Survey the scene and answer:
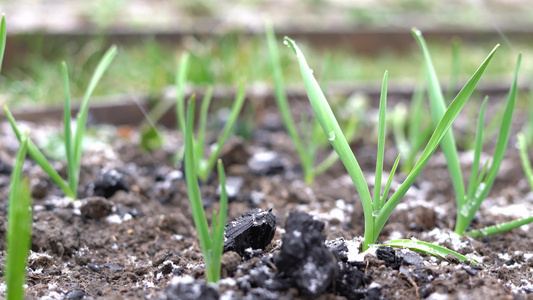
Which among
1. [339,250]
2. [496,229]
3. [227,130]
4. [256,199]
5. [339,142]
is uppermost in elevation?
[227,130]

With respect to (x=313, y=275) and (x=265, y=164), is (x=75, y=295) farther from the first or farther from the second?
(x=265, y=164)

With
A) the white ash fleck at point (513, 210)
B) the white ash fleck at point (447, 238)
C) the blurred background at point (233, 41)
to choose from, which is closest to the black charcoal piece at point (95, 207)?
the white ash fleck at point (447, 238)

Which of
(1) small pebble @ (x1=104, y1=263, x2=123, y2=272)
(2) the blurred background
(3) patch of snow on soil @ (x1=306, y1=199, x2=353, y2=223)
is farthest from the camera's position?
(2) the blurred background

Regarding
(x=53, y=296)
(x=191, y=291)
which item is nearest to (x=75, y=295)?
(x=53, y=296)

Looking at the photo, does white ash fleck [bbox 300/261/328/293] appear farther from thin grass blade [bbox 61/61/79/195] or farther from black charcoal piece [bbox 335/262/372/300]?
thin grass blade [bbox 61/61/79/195]

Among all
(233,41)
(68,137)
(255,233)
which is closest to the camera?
(255,233)

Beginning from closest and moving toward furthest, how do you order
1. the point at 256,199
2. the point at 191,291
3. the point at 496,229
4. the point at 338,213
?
the point at 191,291, the point at 496,229, the point at 338,213, the point at 256,199

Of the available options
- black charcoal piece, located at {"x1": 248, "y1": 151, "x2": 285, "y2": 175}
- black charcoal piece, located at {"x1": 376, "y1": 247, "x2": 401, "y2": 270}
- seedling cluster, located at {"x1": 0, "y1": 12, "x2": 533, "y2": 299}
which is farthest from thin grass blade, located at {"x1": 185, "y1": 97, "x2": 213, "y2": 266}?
black charcoal piece, located at {"x1": 248, "y1": 151, "x2": 285, "y2": 175}
